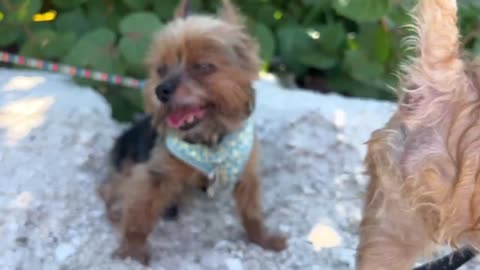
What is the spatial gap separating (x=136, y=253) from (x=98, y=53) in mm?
1316

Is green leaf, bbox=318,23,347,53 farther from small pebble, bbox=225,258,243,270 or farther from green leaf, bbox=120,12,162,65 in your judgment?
small pebble, bbox=225,258,243,270

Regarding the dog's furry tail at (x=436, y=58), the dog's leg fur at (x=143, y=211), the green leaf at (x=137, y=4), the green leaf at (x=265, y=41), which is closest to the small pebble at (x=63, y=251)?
the dog's leg fur at (x=143, y=211)

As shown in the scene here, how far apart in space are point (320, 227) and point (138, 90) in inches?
47.9

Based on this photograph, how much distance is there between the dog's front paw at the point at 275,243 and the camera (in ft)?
13.0

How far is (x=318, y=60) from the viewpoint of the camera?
203 inches

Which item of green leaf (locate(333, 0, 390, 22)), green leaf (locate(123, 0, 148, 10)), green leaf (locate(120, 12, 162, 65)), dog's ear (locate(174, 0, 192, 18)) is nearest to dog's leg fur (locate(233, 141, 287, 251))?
dog's ear (locate(174, 0, 192, 18))

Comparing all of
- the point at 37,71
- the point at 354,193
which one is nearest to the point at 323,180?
the point at 354,193

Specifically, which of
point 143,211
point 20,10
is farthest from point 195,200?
point 20,10

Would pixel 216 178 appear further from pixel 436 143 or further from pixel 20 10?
pixel 20 10

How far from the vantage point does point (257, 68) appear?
12.7ft

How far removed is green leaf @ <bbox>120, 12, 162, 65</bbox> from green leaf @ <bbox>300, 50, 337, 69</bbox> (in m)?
0.86

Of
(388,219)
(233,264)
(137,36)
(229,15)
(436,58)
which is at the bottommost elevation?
(233,264)

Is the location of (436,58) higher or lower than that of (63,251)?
higher

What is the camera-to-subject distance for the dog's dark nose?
3.62m
